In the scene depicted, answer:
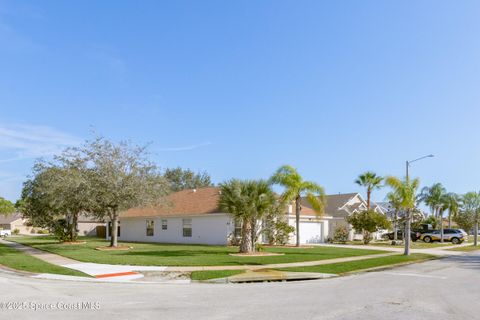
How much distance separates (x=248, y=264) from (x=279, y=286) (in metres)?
5.94

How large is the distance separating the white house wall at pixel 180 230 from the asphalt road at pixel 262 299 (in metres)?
19.1

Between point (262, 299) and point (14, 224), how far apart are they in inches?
3749

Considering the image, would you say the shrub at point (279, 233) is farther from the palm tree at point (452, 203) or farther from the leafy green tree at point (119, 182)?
the palm tree at point (452, 203)

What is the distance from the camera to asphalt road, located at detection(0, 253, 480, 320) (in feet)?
31.4

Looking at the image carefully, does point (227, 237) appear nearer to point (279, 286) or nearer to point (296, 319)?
point (279, 286)

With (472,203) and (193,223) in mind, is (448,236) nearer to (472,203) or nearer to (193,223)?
(472,203)

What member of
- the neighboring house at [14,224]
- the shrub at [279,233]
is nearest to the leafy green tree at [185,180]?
the neighboring house at [14,224]

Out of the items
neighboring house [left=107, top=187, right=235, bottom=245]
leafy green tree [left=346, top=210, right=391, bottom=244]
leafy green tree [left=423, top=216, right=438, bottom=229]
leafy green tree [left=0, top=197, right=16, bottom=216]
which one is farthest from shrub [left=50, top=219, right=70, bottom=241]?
leafy green tree [left=0, top=197, right=16, bottom=216]

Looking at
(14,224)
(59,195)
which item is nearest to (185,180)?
(14,224)

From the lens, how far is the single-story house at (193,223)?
35.6 meters

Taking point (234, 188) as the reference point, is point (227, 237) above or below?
below

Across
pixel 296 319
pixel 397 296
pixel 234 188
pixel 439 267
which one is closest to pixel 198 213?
pixel 234 188

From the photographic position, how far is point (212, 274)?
673 inches

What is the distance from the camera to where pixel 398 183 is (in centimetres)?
2858
